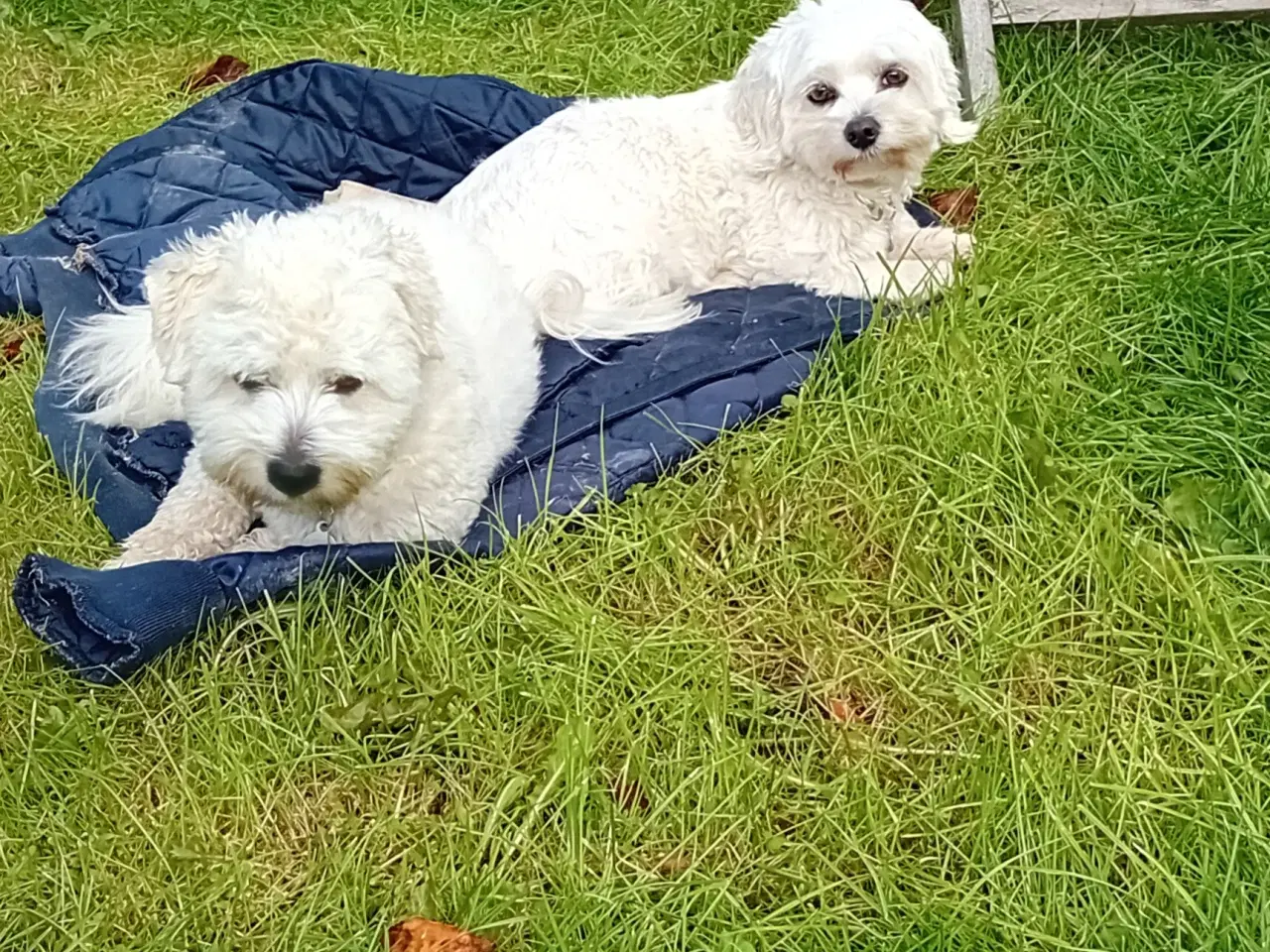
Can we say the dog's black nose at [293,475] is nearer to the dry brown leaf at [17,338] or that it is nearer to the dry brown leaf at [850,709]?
the dry brown leaf at [850,709]

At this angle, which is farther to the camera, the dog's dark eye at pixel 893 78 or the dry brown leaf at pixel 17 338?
the dry brown leaf at pixel 17 338

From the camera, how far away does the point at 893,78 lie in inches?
128

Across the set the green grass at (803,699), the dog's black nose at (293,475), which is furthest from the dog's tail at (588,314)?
the dog's black nose at (293,475)

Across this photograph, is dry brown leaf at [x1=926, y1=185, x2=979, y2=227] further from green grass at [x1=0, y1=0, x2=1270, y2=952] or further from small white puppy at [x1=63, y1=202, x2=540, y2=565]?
small white puppy at [x1=63, y1=202, x2=540, y2=565]

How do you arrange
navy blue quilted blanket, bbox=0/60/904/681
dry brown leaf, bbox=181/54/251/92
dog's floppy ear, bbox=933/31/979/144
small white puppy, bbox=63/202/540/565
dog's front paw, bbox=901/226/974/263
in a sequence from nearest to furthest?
small white puppy, bbox=63/202/540/565, navy blue quilted blanket, bbox=0/60/904/681, dog's floppy ear, bbox=933/31/979/144, dog's front paw, bbox=901/226/974/263, dry brown leaf, bbox=181/54/251/92

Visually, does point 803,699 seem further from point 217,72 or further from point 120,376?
point 217,72

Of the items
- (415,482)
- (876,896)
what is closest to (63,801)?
(415,482)

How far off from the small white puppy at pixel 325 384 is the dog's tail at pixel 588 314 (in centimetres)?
29

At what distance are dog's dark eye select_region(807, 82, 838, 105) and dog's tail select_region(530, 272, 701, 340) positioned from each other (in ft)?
2.12

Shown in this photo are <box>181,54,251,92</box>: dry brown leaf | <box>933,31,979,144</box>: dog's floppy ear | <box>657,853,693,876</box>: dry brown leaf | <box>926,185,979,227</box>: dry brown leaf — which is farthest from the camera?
<box>181,54,251,92</box>: dry brown leaf

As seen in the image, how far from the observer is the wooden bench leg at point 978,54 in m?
3.90

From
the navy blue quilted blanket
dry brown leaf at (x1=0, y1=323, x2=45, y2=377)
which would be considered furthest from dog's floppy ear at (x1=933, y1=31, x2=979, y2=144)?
dry brown leaf at (x1=0, y1=323, x2=45, y2=377)

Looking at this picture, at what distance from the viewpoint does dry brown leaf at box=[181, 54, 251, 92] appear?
4855 millimetres

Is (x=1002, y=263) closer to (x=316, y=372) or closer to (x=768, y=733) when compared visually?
(x=768, y=733)
